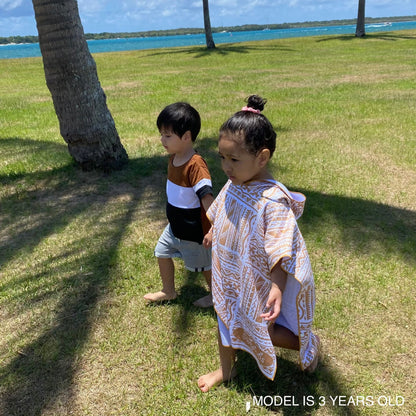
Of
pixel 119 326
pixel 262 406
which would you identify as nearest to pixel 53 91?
pixel 119 326

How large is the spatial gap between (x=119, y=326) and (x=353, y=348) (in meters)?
1.63

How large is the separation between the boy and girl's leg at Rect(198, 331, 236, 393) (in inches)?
27.8

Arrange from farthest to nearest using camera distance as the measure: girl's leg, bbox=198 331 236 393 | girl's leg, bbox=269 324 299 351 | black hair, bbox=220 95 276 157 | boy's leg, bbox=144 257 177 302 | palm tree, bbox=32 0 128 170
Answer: palm tree, bbox=32 0 128 170 < boy's leg, bbox=144 257 177 302 < girl's leg, bbox=198 331 236 393 < girl's leg, bbox=269 324 299 351 < black hair, bbox=220 95 276 157

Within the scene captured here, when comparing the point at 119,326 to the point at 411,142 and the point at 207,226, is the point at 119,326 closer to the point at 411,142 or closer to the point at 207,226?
the point at 207,226

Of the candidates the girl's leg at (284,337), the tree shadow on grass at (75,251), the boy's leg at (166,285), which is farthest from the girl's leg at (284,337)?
the boy's leg at (166,285)

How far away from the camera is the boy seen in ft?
8.08

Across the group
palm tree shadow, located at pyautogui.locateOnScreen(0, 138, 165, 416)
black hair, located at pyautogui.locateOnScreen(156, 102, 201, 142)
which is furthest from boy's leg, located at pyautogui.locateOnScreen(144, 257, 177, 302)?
black hair, located at pyautogui.locateOnScreen(156, 102, 201, 142)

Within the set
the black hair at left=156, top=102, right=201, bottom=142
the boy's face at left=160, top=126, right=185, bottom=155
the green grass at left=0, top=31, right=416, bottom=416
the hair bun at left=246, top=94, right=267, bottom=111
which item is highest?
the hair bun at left=246, top=94, right=267, bottom=111

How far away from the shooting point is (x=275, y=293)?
1827mm

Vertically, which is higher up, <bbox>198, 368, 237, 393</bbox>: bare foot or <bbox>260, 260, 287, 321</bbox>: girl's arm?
<bbox>260, 260, 287, 321</bbox>: girl's arm

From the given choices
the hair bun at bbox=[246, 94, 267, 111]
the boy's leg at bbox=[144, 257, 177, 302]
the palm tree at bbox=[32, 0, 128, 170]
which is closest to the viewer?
the hair bun at bbox=[246, 94, 267, 111]

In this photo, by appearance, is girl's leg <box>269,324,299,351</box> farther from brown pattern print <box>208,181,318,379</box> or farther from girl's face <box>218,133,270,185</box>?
girl's face <box>218,133,270,185</box>

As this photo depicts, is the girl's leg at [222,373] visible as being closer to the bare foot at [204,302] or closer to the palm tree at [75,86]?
the bare foot at [204,302]

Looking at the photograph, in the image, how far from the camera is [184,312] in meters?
3.02
